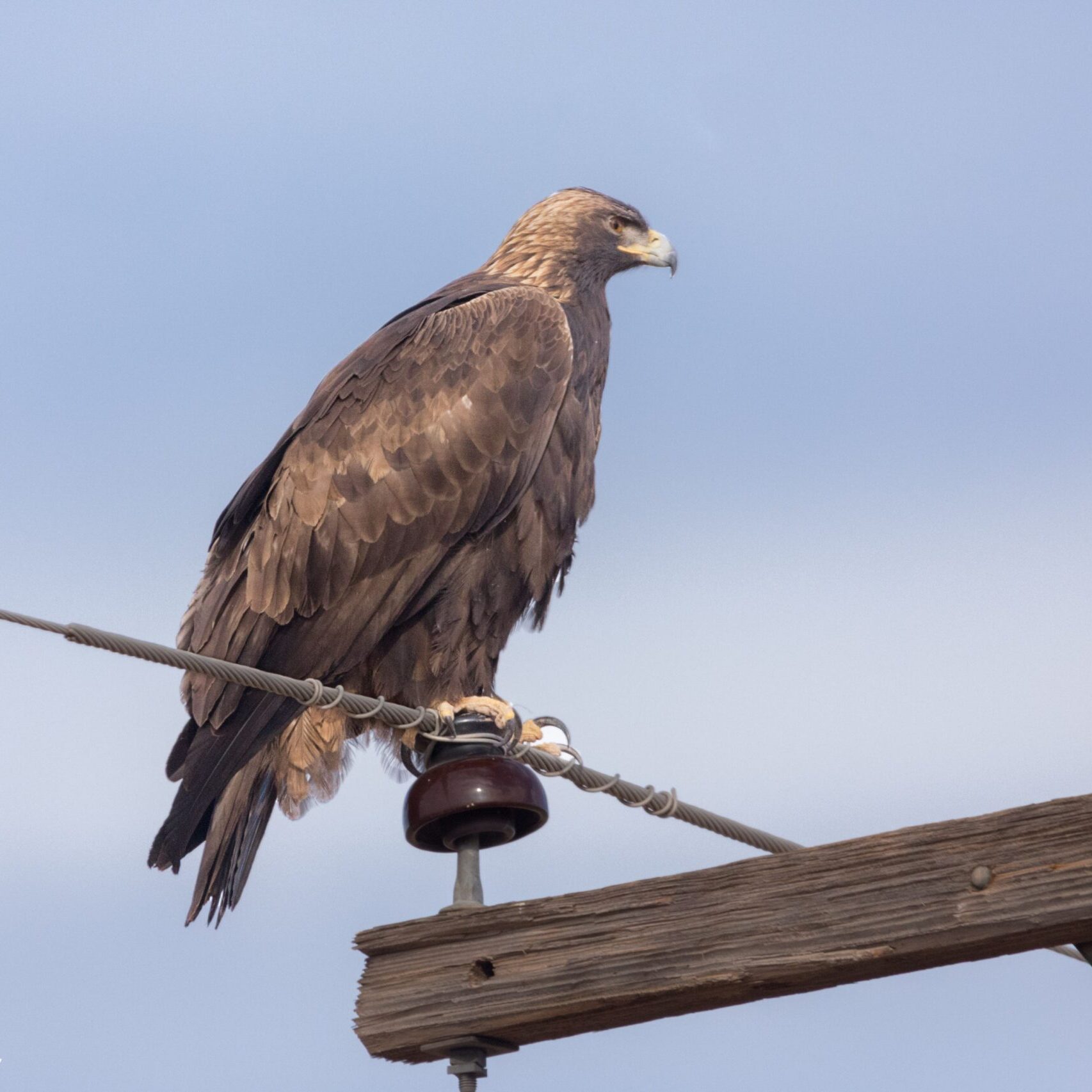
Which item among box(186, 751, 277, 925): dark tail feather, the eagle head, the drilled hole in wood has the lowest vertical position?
the drilled hole in wood

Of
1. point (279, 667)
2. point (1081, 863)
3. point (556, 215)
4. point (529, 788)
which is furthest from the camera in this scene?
point (556, 215)

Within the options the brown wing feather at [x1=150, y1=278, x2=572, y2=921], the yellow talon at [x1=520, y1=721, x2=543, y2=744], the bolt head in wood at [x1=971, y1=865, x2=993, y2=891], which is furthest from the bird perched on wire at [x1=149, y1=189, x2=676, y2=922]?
the bolt head in wood at [x1=971, y1=865, x2=993, y2=891]

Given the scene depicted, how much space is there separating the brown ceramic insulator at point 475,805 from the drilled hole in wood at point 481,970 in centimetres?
54

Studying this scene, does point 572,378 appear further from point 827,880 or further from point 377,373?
point 827,880

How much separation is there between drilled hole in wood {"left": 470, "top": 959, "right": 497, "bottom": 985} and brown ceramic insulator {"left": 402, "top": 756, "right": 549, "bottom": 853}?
537mm

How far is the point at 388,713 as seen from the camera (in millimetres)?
4207

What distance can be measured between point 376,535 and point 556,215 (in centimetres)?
216

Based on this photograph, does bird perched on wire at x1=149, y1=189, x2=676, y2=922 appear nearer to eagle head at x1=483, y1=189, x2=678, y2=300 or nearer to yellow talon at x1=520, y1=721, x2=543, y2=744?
yellow talon at x1=520, y1=721, x2=543, y2=744

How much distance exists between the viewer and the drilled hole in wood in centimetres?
339

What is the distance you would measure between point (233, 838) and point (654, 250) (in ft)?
11.3

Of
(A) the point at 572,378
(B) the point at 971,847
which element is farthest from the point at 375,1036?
(A) the point at 572,378

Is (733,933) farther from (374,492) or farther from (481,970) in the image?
(374,492)

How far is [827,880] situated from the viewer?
10.2 feet

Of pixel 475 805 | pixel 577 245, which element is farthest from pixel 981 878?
pixel 577 245
